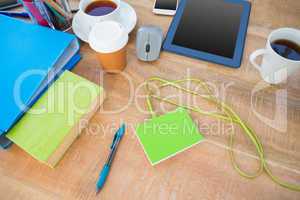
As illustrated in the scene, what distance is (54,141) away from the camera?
Result: 0.45m

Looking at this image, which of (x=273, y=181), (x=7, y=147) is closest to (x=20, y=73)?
(x=7, y=147)

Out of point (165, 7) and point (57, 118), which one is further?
point (165, 7)

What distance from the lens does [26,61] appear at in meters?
0.53

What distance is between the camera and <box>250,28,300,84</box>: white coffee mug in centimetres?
49

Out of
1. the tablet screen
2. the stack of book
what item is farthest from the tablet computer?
the stack of book

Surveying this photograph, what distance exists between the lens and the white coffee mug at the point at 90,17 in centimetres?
57

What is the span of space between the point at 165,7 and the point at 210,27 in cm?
14

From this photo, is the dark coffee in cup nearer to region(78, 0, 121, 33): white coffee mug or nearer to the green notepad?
region(78, 0, 121, 33): white coffee mug

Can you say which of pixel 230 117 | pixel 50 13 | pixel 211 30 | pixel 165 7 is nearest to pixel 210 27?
pixel 211 30

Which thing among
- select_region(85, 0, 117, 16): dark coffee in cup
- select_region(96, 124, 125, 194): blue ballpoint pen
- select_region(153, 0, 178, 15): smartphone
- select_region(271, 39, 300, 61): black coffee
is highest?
select_region(85, 0, 117, 16): dark coffee in cup

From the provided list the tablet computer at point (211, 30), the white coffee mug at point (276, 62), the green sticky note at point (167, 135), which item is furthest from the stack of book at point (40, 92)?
the white coffee mug at point (276, 62)

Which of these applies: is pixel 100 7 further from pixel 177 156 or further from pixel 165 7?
pixel 177 156

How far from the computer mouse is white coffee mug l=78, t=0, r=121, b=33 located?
69 mm

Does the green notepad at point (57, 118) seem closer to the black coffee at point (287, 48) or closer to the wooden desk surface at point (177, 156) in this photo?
the wooden desk surface at point (177, 156)
